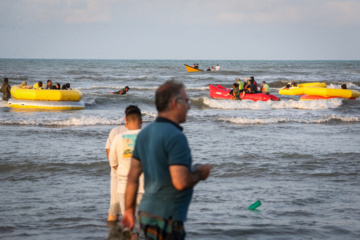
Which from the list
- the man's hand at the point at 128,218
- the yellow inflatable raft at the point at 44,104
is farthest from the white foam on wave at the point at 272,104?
the man's hand at the point at 128,218

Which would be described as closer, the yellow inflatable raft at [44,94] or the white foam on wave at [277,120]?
the white foam on wave at [277,120]

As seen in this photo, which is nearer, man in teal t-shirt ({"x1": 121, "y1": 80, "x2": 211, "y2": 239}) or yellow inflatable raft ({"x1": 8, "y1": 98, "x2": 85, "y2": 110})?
man in teal t-shirt ({"x1": 121, "y1": 80, "x2": 211, "y2": 239})

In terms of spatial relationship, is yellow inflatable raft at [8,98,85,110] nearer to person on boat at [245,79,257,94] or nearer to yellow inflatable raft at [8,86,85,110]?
yellow inflatable raft at [8,86,85,110]

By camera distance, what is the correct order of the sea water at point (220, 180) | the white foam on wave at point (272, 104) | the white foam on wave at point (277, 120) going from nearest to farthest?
the sea water at point (220, 180) < the white foam on wave at point (277, 120) < the white foam on wave at point (272, 104)

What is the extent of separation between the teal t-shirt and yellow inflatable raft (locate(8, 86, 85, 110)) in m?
15.9

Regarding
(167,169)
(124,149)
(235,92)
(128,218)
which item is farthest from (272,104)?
(167,169)

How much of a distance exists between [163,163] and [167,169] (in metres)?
0.04

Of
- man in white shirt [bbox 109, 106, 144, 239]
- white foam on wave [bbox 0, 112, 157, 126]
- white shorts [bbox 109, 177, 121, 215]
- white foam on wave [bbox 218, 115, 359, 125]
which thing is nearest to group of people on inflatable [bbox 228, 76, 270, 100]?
white foam on wave [bbox 218, 115, 359, 125]

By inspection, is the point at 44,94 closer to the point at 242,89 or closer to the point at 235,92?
the point at 235,92

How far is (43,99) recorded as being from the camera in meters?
17.9

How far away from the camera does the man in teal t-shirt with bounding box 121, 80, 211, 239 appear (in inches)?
97.2

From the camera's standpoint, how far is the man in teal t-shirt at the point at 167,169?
247cm

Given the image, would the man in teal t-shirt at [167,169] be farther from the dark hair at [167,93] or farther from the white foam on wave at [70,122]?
the white foam on wave at [70,122]

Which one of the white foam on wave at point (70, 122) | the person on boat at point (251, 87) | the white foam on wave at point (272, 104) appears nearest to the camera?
the white foam on wave at point (70, 122)
